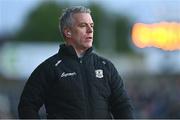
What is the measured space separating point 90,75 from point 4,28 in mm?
77495

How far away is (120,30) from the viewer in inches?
4446

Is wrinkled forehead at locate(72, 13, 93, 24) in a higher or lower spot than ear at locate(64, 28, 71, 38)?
higher

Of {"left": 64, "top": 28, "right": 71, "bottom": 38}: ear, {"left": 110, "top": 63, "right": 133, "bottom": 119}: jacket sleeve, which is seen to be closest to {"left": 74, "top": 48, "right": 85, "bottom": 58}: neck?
{"left": 64, "top": 28, "right": 71, "bottom": 38}: ear

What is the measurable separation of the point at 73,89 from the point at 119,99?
0.38m

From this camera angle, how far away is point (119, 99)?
605 centimetres

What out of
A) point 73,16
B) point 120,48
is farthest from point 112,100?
point 120,48

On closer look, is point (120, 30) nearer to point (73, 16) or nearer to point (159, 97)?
point (159, 97)

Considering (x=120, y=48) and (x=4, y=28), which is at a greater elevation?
(x=4, y=28)

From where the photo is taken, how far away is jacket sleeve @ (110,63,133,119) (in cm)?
604

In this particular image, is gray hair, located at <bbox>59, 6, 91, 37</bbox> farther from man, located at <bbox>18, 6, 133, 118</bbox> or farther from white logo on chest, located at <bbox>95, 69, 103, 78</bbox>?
white logo on chest, located at <bbox>95, 69, 103, 78</bbox>

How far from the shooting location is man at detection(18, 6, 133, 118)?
19.5 ft

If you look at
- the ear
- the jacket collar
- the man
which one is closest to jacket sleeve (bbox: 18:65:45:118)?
the man

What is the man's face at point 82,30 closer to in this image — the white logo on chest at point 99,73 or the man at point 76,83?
the man at point 76,83

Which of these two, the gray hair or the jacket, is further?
the gray hair
